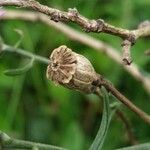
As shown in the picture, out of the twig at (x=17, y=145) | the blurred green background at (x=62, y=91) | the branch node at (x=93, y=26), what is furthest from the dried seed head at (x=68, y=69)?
the blurred green background at (x=62, y=91)

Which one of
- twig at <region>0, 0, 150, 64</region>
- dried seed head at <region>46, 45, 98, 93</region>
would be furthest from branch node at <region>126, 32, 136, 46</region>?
dried seed head at <region>46, 45, 98, 93</region>

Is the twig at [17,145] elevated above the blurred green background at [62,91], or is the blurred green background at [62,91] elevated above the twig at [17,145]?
the blurred green background at [62,91]

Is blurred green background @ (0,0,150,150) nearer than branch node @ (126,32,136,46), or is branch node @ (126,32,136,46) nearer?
branch node @ (126,32,136,46)

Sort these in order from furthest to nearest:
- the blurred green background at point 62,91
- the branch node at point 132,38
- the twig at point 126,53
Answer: the blurred green background at point 62,91 → the branch node at point 132,38 → the twig at point 126,53

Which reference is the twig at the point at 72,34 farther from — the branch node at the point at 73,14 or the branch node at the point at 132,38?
the branch node at the point at 73,14

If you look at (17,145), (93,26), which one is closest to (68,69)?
(93,26)

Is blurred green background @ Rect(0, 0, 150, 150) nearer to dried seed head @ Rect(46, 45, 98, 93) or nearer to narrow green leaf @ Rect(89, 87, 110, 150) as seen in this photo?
narrow green leaf @ Rect(89, 87, 110, 150)
